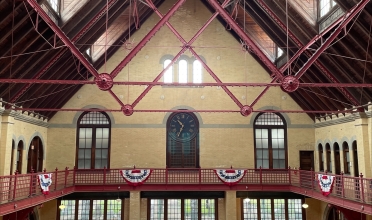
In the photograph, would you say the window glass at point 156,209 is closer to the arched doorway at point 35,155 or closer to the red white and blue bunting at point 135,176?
the red white and blue bunting at point 135,176

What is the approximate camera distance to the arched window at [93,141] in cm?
2677

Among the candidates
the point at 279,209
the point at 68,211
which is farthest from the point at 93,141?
the point at 279,209

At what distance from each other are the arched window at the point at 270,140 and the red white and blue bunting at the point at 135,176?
800cm

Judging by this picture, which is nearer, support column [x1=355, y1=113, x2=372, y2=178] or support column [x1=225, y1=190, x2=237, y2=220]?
support column [x1=355, y1=113, x2=372, y2=178]

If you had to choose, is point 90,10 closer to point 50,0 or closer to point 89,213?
point 50,0

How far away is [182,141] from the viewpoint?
1065 inches

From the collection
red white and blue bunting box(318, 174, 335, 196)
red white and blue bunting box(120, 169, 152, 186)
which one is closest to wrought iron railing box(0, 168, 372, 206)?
red white and blue bunting box(120, 169, 152, 186)

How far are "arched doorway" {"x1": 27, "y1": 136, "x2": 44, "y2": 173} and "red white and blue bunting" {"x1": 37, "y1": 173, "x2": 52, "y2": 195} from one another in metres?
6.02

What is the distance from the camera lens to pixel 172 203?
26625 mm

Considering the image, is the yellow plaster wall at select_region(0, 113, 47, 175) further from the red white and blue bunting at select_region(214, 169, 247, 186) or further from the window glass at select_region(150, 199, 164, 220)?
the red white and blue bunting at select_region(214, 169, 247, 186)

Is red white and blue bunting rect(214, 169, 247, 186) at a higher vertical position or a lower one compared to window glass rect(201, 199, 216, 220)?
higher

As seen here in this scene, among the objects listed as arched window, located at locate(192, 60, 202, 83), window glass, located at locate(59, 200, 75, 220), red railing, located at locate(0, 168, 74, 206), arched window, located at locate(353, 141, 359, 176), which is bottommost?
window glass, located at locate(59, 200, 75, 220)

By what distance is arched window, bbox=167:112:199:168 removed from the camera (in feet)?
88.2

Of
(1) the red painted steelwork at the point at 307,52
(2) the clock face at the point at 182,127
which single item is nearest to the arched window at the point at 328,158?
(1) the red painted steelwork at the point at 307,52
